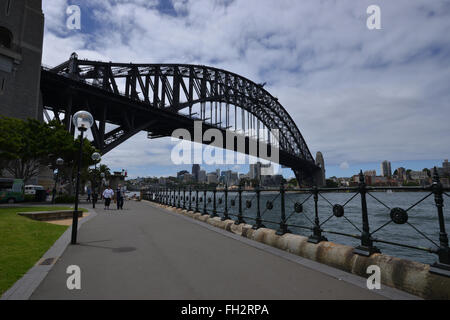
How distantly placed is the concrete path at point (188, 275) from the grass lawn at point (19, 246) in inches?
17.8

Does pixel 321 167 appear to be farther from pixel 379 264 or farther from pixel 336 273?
pixel 379 264

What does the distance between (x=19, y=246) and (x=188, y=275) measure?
13.8 ft

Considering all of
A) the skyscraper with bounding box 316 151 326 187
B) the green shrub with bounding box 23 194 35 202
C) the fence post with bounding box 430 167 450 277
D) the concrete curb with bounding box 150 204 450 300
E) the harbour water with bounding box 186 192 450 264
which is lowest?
the harbour water with bounding box 186 192 450 264

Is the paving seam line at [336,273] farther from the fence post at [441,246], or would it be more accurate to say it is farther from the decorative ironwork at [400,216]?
the decorative ironwork at [400,216]

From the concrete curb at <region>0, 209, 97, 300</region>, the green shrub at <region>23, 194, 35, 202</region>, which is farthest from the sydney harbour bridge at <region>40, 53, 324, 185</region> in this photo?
the concrete curb at <region>0, 209, 97, 300</region>

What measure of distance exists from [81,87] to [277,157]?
53605mm

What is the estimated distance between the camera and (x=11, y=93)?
1006 inches

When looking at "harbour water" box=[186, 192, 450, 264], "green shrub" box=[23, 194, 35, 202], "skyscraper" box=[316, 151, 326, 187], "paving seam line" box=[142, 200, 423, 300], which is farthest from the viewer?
"skyscraper" box=[316, 151, 326, 187]

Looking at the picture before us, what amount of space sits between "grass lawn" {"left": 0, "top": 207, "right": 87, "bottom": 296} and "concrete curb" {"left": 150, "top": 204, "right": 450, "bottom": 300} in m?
4.83

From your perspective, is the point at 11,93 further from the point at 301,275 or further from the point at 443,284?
the point at 443,284

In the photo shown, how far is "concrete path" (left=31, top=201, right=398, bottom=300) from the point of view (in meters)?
3.26

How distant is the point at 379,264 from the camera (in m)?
3.69

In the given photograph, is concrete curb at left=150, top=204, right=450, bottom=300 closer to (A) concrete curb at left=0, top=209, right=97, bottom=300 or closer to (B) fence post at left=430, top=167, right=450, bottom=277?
(B) fence post at left=430, top=167, right=450, bottom=277

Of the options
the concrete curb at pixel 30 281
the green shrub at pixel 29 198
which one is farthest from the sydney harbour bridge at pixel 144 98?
the concrete curb at pixel 30 281
